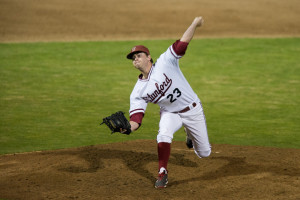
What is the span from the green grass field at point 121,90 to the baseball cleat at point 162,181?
263 centimetres

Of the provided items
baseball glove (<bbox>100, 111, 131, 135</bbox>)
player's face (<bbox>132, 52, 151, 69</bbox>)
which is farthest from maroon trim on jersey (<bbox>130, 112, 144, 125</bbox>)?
player's face (<bbox>132, 52, 151, 69</bbox>)

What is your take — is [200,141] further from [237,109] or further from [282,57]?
[282,57]

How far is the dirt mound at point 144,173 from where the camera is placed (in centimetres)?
623

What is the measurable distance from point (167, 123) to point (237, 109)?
4.56 meters

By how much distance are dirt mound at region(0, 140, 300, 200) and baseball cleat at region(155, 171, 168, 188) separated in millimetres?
63

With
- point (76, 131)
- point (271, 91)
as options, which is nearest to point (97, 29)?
point (271, 91)

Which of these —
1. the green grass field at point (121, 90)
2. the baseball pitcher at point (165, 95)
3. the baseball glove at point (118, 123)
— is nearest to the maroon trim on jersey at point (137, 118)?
the baseball pitcher at point (165, 95)

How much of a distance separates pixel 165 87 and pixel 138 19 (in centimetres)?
1440

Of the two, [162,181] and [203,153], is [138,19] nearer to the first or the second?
[203,153]

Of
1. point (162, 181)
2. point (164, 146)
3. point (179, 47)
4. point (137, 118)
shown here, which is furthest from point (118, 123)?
point (179, 47)

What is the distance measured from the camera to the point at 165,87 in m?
6.59

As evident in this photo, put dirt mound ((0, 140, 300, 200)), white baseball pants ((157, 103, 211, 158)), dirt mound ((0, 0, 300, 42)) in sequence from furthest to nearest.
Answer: dirt mound ((0, 0, 300, 42))
white baseball pants ((157, 103, 211, 158))
dirt mound ((0, 140, 300, 200))

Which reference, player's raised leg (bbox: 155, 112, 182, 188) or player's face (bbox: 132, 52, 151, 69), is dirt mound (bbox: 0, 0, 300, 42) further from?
player's raised leg (bbox: 155, 112, 182, 188)

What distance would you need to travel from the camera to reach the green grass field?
934 centimetres
